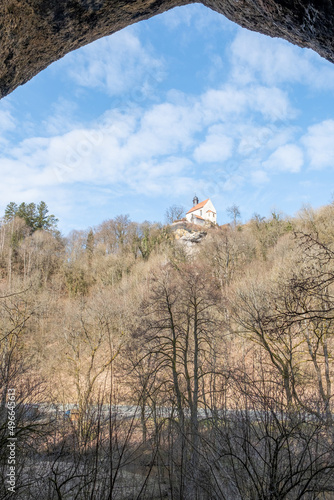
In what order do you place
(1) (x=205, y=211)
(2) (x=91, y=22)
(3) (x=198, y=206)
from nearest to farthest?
(2) (x=91, y=22) < (1) (x=205, y=211) < (3) (x=198, y=206)

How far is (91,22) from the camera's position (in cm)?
317

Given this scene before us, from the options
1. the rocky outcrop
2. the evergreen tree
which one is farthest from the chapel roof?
the rocky outcrop

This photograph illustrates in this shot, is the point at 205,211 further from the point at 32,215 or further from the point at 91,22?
the point at 91,22

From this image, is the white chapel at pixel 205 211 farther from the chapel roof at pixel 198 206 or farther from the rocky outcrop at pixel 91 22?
the rocky outcrop at pixel 91 22

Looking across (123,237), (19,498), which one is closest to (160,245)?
(123,237)

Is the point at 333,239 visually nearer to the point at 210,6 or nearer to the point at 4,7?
the point at 210,6

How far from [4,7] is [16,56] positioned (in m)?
0.43

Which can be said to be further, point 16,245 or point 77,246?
point 77,246

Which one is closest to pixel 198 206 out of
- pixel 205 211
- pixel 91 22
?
pixel 205 211

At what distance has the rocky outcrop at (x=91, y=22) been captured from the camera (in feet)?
7.72

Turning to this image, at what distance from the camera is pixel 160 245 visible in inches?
1485

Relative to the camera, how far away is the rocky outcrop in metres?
2.35

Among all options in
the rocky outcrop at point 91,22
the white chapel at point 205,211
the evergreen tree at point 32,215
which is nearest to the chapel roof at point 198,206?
A: the white chapel at point 205,211

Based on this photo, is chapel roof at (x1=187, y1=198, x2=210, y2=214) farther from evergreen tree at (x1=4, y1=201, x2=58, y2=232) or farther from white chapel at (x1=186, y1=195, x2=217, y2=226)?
evergreen tree at (x1=4, y1=201, x2=58, y2=232)
